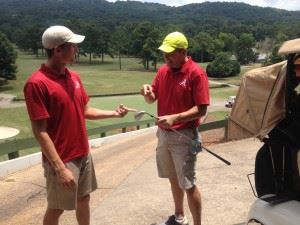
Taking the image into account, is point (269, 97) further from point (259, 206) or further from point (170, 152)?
point (170, 152)

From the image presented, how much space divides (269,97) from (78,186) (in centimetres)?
195

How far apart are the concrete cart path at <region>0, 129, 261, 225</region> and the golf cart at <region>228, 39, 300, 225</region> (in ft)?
7.25

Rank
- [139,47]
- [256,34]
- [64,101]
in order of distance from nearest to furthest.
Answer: [64,101] → [139,47] → [256,34]

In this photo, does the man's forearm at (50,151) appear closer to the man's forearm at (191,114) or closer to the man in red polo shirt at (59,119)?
the man in red polo shirt at (59,119)

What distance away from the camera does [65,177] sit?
4.40m

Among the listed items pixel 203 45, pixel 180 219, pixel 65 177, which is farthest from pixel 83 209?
pixel 203 45

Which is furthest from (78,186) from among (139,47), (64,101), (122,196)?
(139,47)

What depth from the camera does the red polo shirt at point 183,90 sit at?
515 centimetres

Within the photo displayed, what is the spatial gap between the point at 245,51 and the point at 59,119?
151144mm

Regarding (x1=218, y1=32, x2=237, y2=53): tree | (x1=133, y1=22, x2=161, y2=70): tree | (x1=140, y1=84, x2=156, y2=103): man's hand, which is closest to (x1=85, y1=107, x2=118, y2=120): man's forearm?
(x1=140, y1=84, x2=156, y2=103): man's hand

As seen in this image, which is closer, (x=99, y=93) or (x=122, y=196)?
(x=122, y=196)

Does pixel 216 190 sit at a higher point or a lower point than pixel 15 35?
higher

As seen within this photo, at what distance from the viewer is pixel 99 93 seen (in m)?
65.4

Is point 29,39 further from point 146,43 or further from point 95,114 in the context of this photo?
point 95,114
